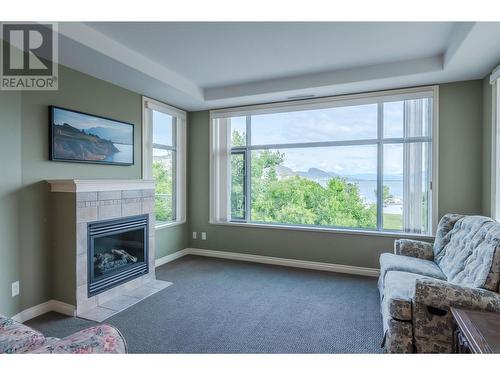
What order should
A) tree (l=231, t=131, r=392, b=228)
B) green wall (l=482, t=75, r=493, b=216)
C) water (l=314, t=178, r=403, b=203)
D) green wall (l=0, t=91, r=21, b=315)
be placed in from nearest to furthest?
1. green wall (l=0, t=91, r=21, b=315)
2. green wall (l=482, t=75, r=493, b=216)
3. water (l=314, t=178, r=403, b=203)
4. tree (l=231, t=131, r=392, b=228)

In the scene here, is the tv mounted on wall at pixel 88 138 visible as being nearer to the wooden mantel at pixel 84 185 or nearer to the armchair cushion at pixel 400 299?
the wooden mantel at pixel 84 185

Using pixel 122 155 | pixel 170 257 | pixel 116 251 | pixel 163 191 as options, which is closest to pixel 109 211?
pixel 116 251

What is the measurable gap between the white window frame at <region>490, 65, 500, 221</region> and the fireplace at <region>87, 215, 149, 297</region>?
3.99 m

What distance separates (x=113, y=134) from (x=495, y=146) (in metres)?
4.33

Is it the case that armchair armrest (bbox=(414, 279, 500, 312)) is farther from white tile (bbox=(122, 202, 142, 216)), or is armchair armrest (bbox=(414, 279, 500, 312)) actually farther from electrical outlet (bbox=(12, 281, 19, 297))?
electrical outlet (bbox=(12, 281, 19, 297))

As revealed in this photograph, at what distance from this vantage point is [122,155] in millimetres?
3535

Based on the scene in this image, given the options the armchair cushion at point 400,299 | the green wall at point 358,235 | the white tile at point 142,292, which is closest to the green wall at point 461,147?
the green wall at point 358,235

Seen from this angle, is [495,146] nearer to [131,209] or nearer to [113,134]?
[131,209]

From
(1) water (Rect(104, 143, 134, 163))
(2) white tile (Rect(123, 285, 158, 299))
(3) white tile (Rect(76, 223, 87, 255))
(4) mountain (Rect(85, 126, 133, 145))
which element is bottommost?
(2) white tile (Rect(123, 285, 158, 299))

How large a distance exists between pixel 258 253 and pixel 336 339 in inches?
91.0

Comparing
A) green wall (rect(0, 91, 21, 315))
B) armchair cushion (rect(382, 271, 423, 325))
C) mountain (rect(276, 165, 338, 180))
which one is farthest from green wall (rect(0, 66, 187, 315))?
armchair cushion (rect(382, 271, 423, 325))

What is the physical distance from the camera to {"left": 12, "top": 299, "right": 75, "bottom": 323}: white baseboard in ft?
8.30

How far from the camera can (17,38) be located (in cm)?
238

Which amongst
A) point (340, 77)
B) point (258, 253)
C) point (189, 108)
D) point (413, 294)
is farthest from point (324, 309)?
point (189, 108)
